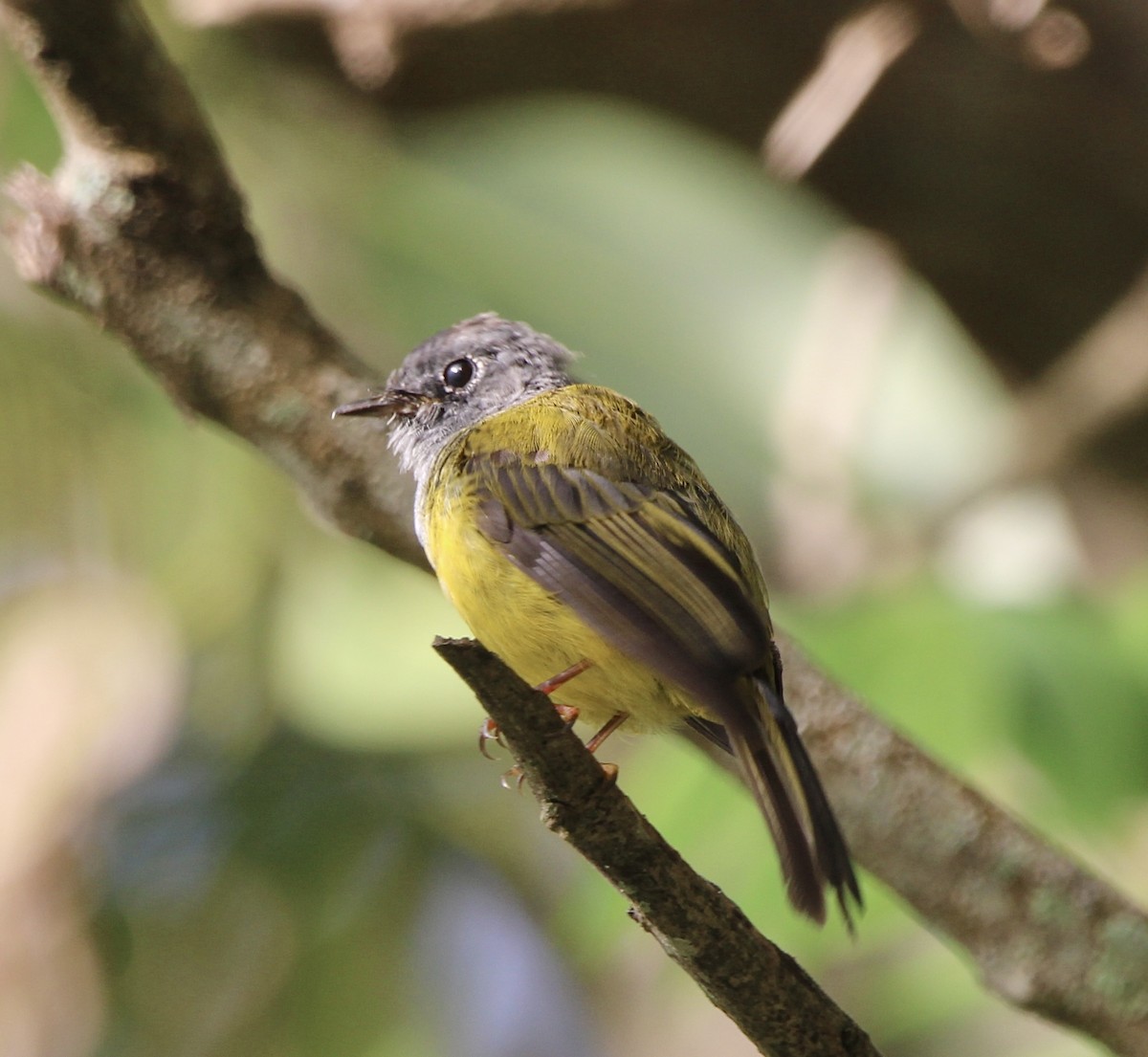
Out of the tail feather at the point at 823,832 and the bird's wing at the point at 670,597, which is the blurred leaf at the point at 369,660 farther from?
the tail feather at the point at 823,832

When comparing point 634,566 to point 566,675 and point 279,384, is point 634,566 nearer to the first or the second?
point 566,675

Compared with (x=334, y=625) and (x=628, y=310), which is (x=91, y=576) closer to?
(x=334, y=625)

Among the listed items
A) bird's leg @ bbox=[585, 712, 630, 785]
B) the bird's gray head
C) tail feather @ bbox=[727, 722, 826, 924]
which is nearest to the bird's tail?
tail feather @ bbox=[727, 722, 826, 924]

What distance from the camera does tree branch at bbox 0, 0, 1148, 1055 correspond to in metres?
3.09

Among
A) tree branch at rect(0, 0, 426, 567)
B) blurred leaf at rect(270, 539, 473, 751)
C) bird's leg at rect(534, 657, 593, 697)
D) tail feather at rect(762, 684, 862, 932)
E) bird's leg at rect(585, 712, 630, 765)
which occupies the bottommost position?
tail feather at rect(762, 684, 862, 932)

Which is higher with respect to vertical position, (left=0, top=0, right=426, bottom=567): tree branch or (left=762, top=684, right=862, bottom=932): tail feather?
(left=0, top=0, right=426, bottom=567): tree branch

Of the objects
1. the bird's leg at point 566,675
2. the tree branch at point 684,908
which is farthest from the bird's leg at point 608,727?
the tree branch at point 684,908

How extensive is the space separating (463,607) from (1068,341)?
11.8 ft

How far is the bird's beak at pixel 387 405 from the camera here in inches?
132

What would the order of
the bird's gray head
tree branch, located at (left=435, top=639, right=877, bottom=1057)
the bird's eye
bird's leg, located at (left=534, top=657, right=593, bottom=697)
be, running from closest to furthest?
tree branch, located at (left=435, top=639, right=877, bottom=1057) < bird's leg, located at (left=534, top=657, right=593, bottom=697) < the bird's gray head < the bird's eye

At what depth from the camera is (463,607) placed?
2.99 meters

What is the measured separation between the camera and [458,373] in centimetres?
398

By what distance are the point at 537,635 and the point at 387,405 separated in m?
0.87

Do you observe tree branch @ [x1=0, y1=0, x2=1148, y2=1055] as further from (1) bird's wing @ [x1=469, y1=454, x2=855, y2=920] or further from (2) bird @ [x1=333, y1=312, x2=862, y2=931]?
(1) bird's wing @ [x1=469, y1=454, x2=855, y2=920]
